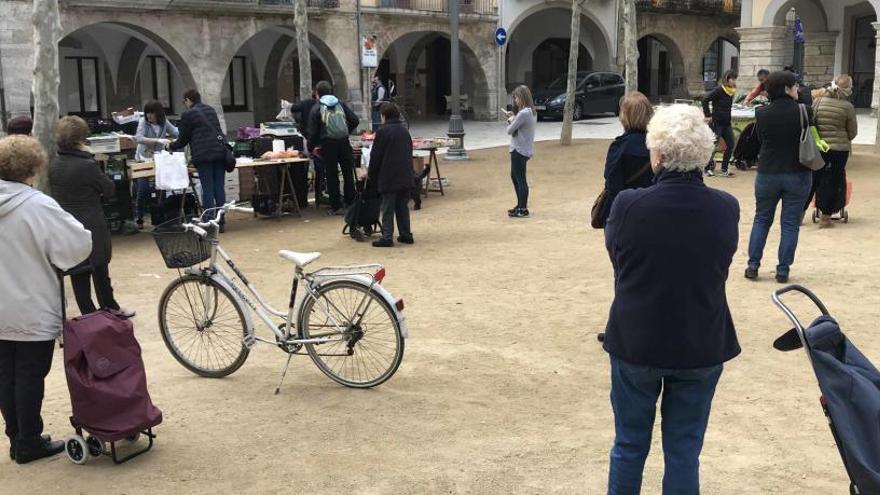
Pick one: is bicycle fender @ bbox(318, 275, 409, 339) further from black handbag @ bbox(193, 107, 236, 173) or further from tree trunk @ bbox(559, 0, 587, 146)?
tree trunk @ bbox(559, 0, 587, 146)

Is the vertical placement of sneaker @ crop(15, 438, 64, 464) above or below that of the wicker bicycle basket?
below

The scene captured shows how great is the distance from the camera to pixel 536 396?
474 cm

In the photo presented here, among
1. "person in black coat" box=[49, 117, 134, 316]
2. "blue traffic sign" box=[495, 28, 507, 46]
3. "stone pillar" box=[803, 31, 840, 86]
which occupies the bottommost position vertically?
"person in black coat" box=[49, 117, 134, 316]

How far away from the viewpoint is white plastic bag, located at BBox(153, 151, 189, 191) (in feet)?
31.8

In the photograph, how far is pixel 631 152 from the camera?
5.06m

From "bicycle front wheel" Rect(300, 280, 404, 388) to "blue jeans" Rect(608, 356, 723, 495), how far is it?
1.89 m

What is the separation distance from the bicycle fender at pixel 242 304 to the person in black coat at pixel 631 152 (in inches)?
81.8

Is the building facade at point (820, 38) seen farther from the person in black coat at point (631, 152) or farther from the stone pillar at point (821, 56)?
the person in black coat at point (631, 152)

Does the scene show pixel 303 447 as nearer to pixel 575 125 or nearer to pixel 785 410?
pixel 785 410

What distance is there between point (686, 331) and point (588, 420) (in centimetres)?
174

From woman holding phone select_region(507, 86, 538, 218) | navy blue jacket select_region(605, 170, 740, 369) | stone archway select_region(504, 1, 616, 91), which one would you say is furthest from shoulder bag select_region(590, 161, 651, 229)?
stone archway select_region(504, 1, 616, 91)

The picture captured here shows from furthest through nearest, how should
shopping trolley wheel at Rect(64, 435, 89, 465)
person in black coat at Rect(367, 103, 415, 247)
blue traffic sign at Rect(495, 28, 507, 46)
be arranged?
blue traffic sign at Rect(495, 28, 507, 46) < person in black coat at Rect(367, 103, 415, 247) < shopping trolley wheel at Rect(64, 435, 89, 465)

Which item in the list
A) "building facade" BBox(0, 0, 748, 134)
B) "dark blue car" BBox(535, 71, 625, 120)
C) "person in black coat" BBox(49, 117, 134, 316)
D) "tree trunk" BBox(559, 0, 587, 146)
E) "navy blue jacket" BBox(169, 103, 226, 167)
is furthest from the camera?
"dark blue car" BBox(535, 71, 625, 120)

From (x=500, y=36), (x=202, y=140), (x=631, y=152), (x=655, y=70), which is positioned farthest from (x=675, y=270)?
(x=655, y=70)
